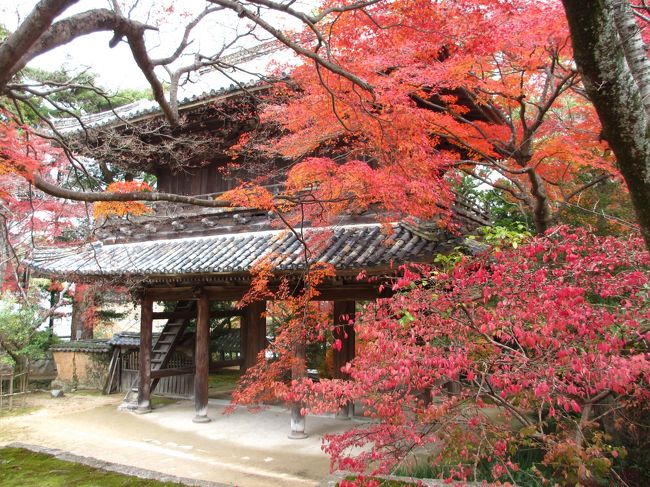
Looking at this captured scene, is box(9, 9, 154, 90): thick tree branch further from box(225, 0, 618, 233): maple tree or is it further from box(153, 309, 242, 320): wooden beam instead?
box(153, 309, 242, 320): wooden beam

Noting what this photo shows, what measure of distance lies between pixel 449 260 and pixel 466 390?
2.49m

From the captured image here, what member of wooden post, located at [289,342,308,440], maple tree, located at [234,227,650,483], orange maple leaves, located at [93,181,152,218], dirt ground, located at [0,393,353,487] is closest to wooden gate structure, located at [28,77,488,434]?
orange maple leaves, located at [93,181,152,218]

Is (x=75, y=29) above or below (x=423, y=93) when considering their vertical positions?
below

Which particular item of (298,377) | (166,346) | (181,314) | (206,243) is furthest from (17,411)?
(298,377)

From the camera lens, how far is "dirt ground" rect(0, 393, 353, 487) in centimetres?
770

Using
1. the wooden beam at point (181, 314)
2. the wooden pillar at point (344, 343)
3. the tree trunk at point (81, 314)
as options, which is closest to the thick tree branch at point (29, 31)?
the wooden pillar at point (344, 343)

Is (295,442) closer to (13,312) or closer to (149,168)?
(149,168)

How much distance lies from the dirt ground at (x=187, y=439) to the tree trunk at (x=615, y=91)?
655cm

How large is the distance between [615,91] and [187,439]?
9.80 m

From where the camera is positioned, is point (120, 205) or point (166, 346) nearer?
point (120, 205)

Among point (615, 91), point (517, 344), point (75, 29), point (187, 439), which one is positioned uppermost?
point (75, 29)

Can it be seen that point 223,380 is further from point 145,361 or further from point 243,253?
point 243,253

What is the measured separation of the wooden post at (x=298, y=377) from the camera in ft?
30.6

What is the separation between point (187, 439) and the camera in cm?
960
